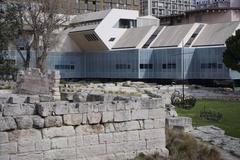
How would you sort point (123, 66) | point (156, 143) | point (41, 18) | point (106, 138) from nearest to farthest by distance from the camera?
point (106, 138) → point (156, 143) → point (41, 18) → point (123, 66)

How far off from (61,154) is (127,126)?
8.35 ft

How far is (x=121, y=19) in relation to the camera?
9388cm

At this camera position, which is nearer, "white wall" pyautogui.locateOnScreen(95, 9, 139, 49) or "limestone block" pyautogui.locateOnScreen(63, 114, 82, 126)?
"limestone block" pyautogui.locateOnScreen(63, 114, 82, 126)

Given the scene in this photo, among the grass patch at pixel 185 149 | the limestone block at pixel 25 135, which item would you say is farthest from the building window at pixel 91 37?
the limestone block at pixel 25 135

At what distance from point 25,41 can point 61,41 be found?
20.4 meters

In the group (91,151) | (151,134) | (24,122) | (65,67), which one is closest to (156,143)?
(151,134)

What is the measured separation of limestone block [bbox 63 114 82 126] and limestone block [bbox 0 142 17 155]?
171 centimetres

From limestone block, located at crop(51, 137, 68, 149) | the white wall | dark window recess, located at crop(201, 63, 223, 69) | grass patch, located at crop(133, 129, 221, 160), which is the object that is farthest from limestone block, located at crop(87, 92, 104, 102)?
the white wall

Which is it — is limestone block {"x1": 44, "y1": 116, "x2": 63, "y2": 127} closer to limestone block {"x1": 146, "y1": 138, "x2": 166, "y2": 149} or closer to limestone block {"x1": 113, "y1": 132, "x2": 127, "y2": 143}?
limestone block {"x1": 113, "y1": 132, "x2": 127, "y2": 143}

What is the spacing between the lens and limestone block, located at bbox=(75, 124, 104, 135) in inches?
554

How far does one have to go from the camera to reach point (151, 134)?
15625 millimetres

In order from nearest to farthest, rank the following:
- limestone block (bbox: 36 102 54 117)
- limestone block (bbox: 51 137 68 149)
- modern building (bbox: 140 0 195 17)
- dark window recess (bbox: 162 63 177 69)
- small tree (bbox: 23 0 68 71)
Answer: limestone block (bbox: 36 102 54 117) → limestone block (bbox: 51 137 68 149) → small tree (bbox: 23 0 68 71) → dark window recess (bbox: 162 63 177 69) → modern building (bbox: 140 0 195 17)

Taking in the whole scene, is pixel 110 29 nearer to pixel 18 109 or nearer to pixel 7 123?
pixel 18 109

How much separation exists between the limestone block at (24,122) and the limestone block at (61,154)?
37.2 inches
